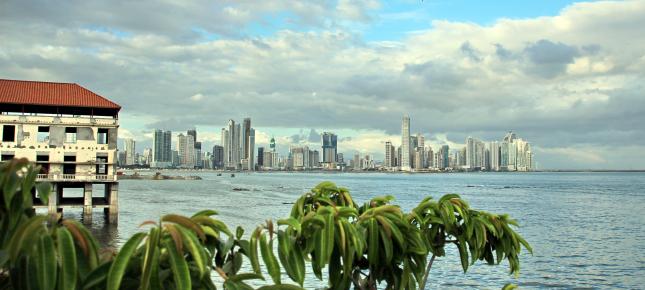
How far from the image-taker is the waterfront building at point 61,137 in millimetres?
43250

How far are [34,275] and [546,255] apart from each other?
41.1 meters

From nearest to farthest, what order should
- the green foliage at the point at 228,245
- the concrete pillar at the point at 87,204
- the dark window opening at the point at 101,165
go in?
1. the green foliage at the point at 228,245
2. the concrete pillar at the point at 87,204
3. the dark window opening at the point at 101,165

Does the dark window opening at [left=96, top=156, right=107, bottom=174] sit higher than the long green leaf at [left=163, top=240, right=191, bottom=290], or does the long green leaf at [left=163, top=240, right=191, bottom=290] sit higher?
the dark window opening at [left=96, top=156, right=107, bottom=174]

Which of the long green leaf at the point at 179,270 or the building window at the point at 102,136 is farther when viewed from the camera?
the building window at the point at 102,136

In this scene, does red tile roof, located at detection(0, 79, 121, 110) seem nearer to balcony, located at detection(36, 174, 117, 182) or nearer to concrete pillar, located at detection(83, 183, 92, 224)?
balcony, located at detection(36, 174, 117, 182)

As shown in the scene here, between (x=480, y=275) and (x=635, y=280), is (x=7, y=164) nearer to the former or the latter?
(x=480, y=275)

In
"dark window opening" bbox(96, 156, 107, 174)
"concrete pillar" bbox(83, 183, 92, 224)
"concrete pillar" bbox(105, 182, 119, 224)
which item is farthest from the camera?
"concrete pillar" bbox(105, 182, 119, 224)

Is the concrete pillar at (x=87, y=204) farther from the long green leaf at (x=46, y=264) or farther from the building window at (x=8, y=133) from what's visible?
the long green leaf at (x=46, y=264)

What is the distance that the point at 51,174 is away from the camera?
4325 cm

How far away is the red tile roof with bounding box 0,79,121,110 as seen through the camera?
145 ft

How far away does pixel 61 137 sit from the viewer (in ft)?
146

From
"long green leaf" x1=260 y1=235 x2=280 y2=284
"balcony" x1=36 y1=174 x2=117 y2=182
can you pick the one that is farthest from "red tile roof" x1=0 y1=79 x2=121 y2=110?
"long green leaf" x1=260 y1=235 x2=280 y2=284

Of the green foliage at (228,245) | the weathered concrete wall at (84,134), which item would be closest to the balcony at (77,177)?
the weathered concrete wall at (84,134)

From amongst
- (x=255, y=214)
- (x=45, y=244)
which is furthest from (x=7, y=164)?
(x=255, y=214)
